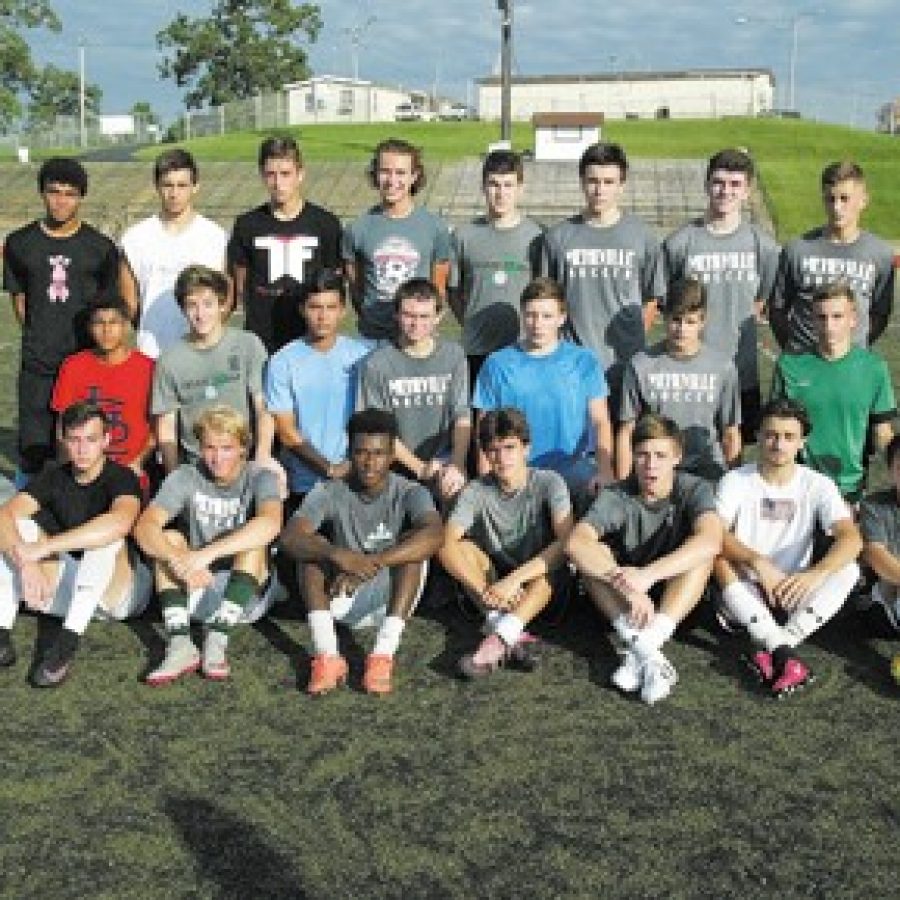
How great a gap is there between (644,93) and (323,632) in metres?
101

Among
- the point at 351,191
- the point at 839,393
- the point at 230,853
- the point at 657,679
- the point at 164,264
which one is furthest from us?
the point at 351,191

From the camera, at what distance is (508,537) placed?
18.3 feet

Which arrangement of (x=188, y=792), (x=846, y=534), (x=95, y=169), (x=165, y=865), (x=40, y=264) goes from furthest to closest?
(x=95, y=169)
(x=40, y=264)
(x=846, y=534)
(x=188, y=792)
(x=165, y=865)

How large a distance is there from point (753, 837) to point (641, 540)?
184cm

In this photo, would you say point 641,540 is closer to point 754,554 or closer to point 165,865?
point 754,554

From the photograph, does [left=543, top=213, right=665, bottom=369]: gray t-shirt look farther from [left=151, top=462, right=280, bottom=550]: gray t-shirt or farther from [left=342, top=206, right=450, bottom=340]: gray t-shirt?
[left=151, top=462, right=280, bottom=550]: gray t-shirt

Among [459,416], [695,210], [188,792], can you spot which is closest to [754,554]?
[459,416]

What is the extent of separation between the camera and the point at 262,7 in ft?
284

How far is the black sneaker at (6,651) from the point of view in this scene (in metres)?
5.14

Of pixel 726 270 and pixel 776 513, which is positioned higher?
pixel 726 270

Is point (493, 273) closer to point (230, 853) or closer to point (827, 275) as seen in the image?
point (827, 275)

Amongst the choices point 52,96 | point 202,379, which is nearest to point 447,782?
point 202,379

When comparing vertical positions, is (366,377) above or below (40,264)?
below

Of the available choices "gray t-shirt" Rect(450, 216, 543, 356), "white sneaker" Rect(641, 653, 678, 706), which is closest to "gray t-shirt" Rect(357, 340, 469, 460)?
"gray t-shirt" Rect(450, 216, 543, 356)
